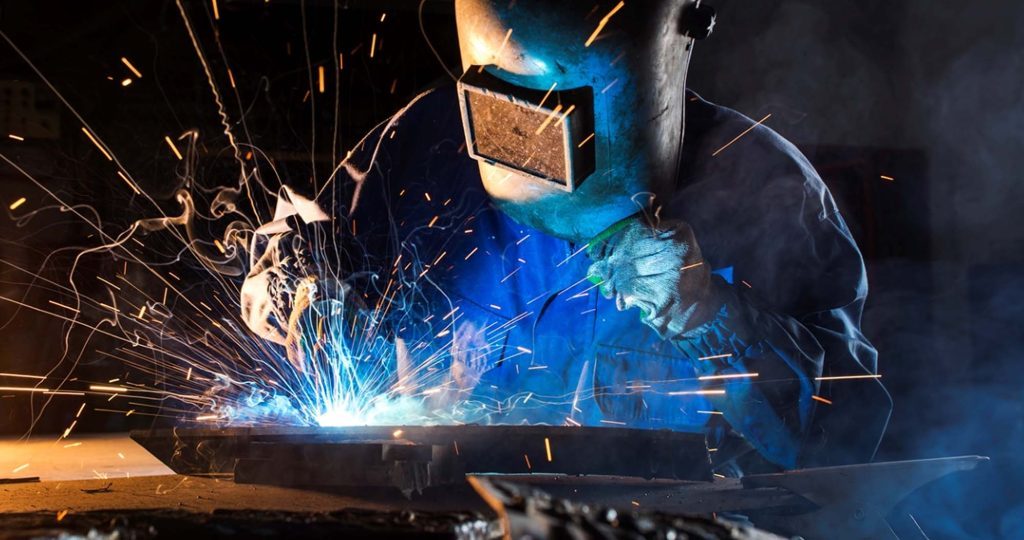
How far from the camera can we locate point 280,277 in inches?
82.7

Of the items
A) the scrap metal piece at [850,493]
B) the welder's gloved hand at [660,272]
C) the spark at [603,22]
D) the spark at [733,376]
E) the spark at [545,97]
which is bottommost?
the scrap metal piece at [850,493]

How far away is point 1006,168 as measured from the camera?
9.65 feet

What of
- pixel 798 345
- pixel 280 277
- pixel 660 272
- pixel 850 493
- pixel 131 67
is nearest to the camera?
pixel 850 493

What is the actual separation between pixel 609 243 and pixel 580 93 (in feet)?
1.34

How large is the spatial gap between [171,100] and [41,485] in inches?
156

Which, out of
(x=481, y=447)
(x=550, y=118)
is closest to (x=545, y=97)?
(x=550, y=118)

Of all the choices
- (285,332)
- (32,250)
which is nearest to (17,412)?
(32,250)

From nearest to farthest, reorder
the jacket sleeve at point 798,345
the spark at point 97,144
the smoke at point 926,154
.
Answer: the jacket sleeve at point 798,345
the smoke at point 926,154
the spark at point 97,144

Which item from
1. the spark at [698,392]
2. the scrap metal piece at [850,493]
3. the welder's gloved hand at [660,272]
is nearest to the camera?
the scrap metal piece at [850,493]

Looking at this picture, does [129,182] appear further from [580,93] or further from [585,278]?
[580,93]

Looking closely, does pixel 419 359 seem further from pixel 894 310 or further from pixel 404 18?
pixel 404 18

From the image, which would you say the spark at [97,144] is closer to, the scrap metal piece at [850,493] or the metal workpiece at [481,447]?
the metal workpiece at [481,447]

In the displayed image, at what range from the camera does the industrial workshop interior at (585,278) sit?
1406 millimetres

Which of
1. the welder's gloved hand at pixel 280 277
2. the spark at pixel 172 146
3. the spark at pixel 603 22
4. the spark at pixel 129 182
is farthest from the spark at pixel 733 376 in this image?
the spark at pixel 129 182
